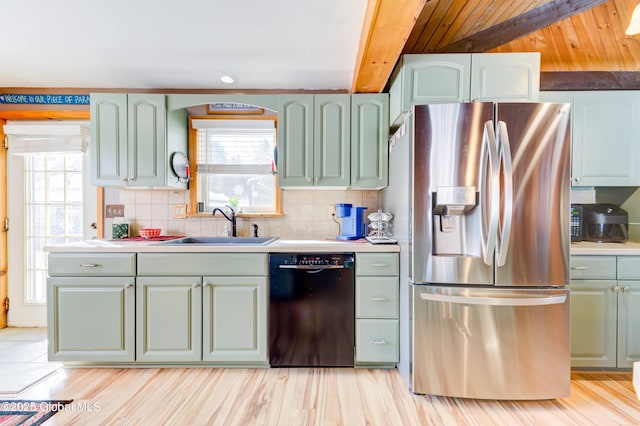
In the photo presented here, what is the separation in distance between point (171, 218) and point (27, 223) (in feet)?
4.69

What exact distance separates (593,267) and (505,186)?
1.00m

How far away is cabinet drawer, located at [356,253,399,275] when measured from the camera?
204 cm

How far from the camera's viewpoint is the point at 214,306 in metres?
2.03

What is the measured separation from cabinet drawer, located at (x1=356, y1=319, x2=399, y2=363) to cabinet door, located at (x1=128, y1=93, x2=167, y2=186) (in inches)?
74.0


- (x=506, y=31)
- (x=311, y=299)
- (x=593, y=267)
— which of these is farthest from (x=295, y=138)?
(x=593, y=267)

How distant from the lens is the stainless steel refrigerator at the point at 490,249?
167cm

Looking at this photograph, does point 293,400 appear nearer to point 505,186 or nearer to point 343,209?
point 343,209

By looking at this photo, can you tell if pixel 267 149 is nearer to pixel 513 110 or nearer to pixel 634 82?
pixel 513 110

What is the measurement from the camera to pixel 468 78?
2.05 meters

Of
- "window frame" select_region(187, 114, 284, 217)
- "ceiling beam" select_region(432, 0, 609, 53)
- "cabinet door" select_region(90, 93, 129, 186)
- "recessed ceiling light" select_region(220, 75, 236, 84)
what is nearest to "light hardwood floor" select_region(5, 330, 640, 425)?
"window frame" select_region(187, 114, 284, 217)

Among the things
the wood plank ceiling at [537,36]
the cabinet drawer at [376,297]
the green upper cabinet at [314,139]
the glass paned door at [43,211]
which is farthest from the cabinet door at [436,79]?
the glass paned door at [43,211]

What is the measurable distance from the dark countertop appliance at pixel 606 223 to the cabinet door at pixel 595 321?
0.49 metres

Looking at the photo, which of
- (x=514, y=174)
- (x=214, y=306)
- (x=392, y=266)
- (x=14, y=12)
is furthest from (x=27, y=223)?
(x=514, y=174)

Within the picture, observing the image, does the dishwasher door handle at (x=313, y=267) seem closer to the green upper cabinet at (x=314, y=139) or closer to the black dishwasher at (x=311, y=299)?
the black dishwasher at (x=311, y=299)
